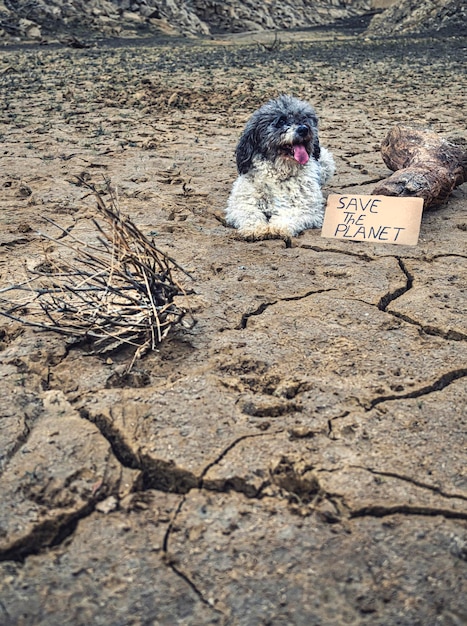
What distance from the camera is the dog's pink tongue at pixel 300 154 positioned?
4.05m

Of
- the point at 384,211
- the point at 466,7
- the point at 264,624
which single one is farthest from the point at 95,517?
the point at 466,7

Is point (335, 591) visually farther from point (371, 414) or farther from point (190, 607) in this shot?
point (371, 414)

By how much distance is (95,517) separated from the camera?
188cm

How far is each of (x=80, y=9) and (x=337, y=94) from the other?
11.0 metres

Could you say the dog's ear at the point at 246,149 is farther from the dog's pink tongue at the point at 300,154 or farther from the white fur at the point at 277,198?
the dog's pink tongue at the point at 300,154

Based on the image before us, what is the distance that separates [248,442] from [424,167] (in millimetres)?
2805

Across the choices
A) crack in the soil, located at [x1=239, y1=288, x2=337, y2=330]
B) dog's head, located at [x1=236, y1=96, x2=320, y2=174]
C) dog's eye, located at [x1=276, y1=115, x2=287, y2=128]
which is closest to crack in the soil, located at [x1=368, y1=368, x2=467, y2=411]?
crack in the soil, located at [x1=239, y1=288, x2=337, y2=330]

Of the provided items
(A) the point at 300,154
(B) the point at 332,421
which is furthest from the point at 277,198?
(B) the point at 332,421

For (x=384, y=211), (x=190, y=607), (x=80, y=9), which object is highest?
(x=80, y=9)

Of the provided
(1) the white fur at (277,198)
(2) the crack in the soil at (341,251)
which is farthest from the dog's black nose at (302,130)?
(2) the crack in the soil at (341,251)

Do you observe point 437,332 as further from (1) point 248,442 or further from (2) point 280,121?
(2) point 280,121

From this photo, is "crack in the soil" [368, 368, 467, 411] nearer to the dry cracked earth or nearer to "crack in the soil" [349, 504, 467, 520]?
the dry cracked earth

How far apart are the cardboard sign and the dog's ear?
61 cm

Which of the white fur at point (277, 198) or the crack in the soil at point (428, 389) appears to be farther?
the white fur at point (277, 198)
